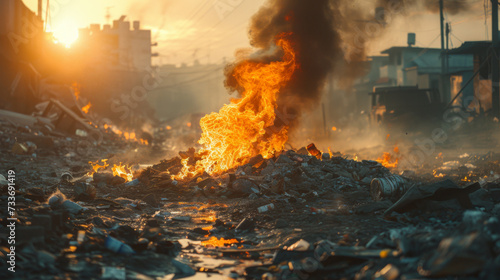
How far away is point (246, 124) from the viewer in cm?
1178

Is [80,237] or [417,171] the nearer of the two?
[80,237]

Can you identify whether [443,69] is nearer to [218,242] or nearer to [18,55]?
[18,55]

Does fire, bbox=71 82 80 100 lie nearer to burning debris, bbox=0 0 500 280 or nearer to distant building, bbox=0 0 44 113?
distant building, bbox=0 0 44 113

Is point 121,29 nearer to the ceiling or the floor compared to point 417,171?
nearer to the ceiling

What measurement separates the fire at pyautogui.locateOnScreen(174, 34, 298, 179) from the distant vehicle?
33.1 feet

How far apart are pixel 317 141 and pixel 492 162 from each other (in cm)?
1399

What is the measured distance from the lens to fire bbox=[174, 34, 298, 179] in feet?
38.3

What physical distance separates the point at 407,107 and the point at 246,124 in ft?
41.3

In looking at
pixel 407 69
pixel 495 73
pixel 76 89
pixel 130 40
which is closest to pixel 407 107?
pixel 495 73

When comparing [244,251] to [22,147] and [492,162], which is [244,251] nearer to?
[492,162]

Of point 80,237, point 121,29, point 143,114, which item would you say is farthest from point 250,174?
point 121,29

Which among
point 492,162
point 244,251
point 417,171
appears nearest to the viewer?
point 244,251

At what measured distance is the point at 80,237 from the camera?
527 centimetres

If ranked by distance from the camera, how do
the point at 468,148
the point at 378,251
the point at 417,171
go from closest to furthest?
1. the point at 378,251
2. the point at 417,171
3. the point at 468,148
